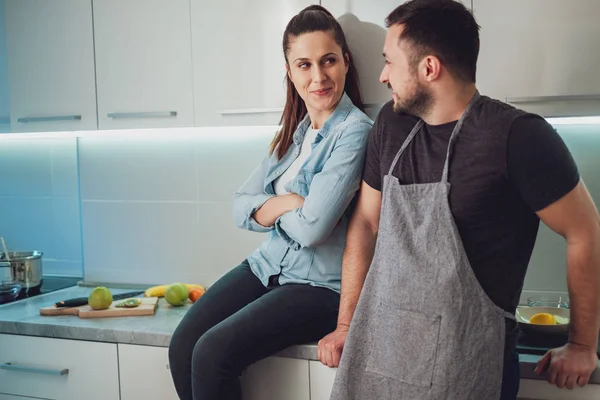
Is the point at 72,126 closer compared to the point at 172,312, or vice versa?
the point at 172,312

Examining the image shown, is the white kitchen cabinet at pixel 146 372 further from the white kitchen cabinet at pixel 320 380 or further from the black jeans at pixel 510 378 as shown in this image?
the black jeans at pixel 510 378

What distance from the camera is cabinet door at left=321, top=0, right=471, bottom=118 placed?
6.05 ft

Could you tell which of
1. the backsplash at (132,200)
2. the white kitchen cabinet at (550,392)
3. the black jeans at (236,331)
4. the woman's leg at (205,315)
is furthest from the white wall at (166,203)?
the white kitchen cabinet at (550,392)

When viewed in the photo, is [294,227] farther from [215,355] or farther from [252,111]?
[252,111]

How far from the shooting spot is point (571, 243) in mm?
1316

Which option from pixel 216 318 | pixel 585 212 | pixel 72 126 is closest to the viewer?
pixel 585 212

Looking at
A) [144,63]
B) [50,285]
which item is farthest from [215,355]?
[50,285]

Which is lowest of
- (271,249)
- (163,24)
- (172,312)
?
(172,312)

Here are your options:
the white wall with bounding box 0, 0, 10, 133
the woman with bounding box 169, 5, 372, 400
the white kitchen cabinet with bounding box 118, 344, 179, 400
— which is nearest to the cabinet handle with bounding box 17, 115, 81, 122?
the white wall with bounding box 0, 0, 10, 133

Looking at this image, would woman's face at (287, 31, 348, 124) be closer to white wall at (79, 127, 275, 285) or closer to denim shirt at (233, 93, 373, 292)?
denim shirt at (233, 93, 373, 292)

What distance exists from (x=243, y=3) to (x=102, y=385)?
3.95 feet

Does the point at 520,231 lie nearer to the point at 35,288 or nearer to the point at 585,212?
the point at 585,212

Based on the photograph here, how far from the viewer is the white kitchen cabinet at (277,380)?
1.69m

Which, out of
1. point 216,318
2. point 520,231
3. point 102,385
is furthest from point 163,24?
point 520,231
